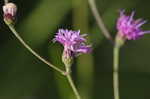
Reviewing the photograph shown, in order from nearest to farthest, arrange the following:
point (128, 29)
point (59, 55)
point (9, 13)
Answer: point (9, 13), point (128, 29), point (59, 55)

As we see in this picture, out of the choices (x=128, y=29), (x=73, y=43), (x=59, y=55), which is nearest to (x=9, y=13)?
(x=73, y=43)

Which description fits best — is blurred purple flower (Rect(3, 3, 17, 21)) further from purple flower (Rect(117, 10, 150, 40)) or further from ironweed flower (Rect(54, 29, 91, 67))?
purple flower (Rect(117, 10, 150, 40))

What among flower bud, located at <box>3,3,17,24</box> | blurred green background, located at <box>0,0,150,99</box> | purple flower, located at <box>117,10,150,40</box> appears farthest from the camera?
blurred green background, located at <box>0,0,150,99</box>

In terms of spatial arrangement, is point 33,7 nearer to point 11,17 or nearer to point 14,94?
point 14,94

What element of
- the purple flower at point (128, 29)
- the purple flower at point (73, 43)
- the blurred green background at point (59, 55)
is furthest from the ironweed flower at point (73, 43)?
the blurred green background at point (59, 55)

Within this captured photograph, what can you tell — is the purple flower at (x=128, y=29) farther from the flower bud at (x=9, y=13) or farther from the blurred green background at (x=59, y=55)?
the blurred green background at (x=59, y=55)

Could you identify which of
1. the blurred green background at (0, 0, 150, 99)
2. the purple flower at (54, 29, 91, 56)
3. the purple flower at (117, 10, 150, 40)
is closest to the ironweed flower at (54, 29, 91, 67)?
Answer: the purple flower at (54, 29, 91, 56)

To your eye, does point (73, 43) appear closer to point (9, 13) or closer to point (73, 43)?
point (73, 43)

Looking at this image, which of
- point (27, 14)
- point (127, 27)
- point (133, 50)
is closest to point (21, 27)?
point (27, 14)
